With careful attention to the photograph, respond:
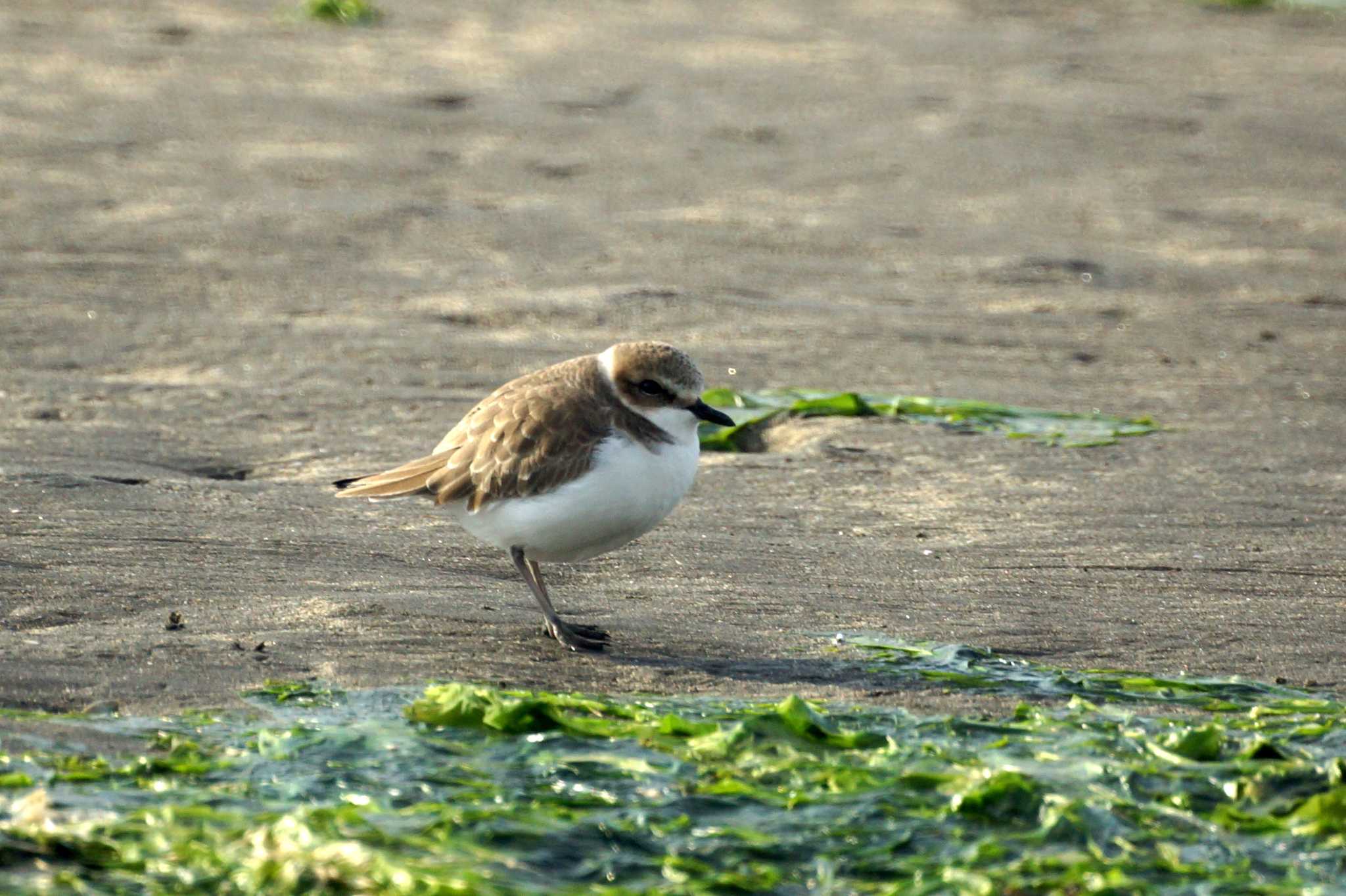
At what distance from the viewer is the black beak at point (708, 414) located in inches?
211

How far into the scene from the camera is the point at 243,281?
30.6 feet

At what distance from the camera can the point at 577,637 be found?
5.12m

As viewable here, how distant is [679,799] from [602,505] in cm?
120

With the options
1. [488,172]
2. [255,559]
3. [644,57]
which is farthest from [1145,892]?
[644,57]

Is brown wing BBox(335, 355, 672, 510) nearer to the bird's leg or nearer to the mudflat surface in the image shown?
the bird's leg

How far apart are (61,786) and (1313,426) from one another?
5.72m

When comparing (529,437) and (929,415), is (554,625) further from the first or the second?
(929,415)

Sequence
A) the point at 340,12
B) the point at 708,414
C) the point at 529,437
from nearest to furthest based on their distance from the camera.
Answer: the point at 529,437, the point at 708,414, the point at 340,12

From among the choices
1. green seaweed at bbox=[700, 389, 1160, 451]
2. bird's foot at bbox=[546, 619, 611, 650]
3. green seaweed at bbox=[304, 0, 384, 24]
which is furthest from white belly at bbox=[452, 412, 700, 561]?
green seaweed at bbox=[304, 0, 384, 24]

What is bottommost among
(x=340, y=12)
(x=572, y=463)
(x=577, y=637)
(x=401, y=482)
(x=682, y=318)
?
(x=577, y=637)

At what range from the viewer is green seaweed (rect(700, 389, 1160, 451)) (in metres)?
7.46

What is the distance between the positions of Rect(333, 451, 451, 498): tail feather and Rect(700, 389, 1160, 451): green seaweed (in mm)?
2093

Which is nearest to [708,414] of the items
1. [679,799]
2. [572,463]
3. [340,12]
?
[572,463]

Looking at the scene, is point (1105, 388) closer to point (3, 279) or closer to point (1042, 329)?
point (1042, 329)
